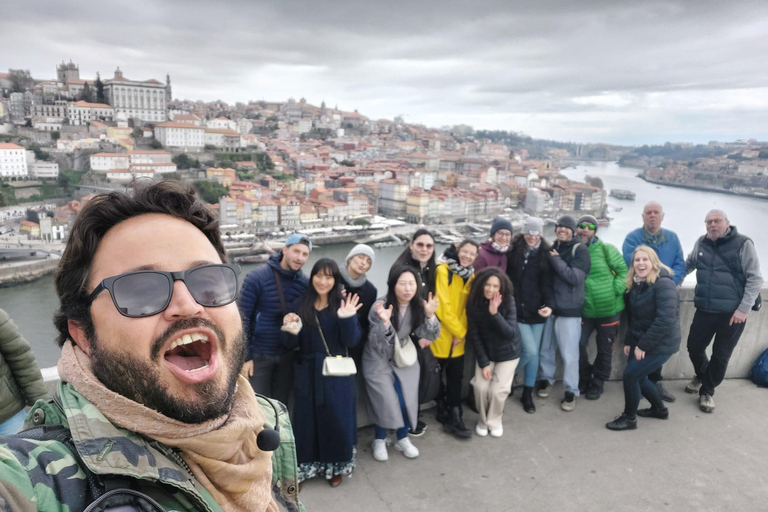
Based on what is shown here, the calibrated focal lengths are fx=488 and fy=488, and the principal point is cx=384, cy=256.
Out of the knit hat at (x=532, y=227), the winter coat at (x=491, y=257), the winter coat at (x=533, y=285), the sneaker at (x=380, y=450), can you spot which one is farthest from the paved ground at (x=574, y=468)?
the knit hat at (x=532, y=227)

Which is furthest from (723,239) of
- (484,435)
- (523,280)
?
(484,435)

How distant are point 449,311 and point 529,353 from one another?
379 mm

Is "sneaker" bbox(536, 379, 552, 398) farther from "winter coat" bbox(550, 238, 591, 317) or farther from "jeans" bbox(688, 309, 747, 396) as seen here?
"jeans" bbox(688, 309, 747, 396)

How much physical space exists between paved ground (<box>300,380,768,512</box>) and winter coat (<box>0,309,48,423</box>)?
0.71 m

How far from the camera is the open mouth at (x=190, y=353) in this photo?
1.46ft

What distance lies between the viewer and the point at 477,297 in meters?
1.65

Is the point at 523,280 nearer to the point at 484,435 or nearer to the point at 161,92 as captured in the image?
the point at 484,435

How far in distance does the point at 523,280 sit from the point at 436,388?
53 cm

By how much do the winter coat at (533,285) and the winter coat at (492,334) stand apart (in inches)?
6.4

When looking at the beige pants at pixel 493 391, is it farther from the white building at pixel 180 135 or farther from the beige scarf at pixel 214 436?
the white building at pixel 180 135

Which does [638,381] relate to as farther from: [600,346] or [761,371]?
[761,371]

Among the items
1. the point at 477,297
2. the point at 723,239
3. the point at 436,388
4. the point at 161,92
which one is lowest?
the point at 436,388

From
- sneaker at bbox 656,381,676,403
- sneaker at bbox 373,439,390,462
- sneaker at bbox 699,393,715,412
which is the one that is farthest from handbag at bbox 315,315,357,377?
sneaker at bbox 699,393,715,412

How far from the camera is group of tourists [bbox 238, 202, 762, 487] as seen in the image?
1.39 meters
